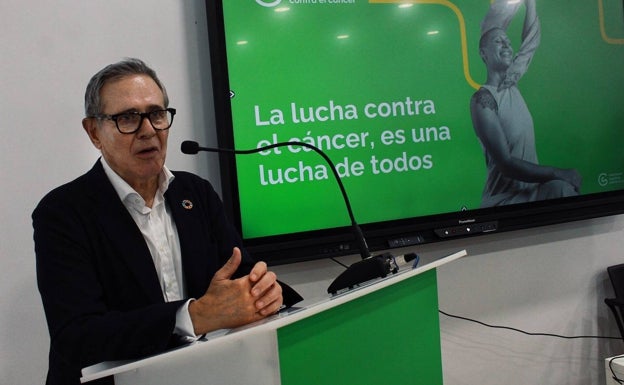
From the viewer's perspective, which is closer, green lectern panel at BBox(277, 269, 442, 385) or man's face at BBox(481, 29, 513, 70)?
green lectern panel at BBox(277, 269, 442, 385)

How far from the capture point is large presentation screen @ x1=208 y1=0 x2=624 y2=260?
2674 mm

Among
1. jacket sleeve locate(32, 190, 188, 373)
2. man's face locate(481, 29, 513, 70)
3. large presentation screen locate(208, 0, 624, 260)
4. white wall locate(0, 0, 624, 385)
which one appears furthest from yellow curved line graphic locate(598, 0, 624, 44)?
jacket sleeve locate(32, 190, 188, 373)

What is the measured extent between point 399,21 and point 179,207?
4.64ft

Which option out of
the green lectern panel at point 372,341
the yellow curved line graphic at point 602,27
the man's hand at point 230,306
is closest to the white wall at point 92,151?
the yellow curved line graphic at point 602,27

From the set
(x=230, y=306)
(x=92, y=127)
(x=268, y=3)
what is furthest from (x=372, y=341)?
(x=268, y=3)

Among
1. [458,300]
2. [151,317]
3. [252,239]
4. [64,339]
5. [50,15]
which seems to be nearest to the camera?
[151,317]

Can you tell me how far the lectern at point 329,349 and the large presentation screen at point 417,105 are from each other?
1220 mm

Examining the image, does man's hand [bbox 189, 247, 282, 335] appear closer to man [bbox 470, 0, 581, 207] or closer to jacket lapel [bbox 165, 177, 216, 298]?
jacket lapel [bbox 165, 177, 216, 298]

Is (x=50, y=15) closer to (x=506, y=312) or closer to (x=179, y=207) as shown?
(x=179, y=207)

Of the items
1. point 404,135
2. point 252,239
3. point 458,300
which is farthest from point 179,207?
point 458,300

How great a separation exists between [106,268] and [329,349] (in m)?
0.74

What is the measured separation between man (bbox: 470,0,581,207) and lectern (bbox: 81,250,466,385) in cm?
165

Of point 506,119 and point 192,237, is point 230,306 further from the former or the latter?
point 506,119

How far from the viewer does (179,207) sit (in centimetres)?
200
